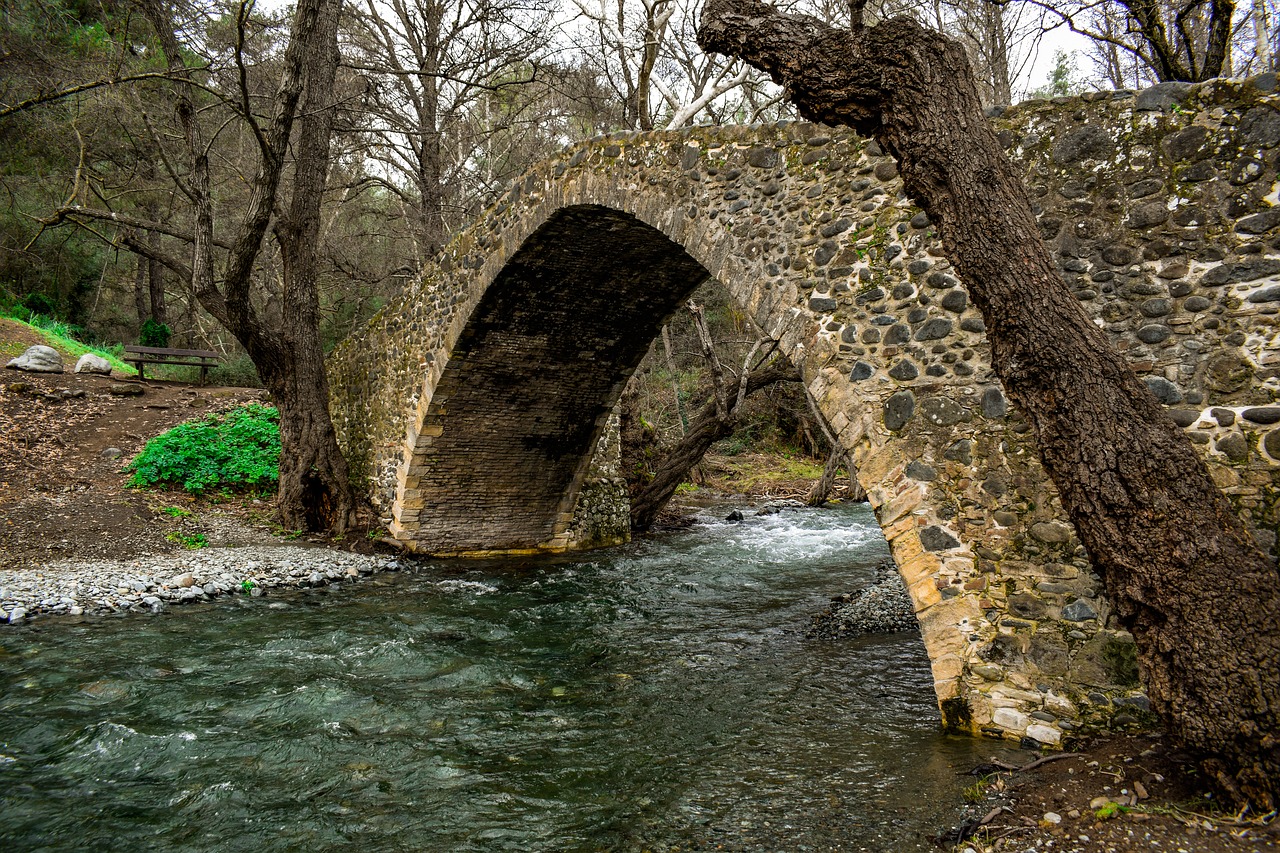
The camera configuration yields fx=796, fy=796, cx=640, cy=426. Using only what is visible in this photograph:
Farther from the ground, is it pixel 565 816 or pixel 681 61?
pixel 681 61

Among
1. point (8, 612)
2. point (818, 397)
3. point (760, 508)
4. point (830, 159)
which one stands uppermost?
point (830, 159)

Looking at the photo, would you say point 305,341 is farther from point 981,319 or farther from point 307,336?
point 981,319

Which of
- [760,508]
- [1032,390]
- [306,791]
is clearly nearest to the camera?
[1032,390]

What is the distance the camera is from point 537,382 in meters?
9.52

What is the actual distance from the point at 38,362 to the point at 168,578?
7015 millimetres

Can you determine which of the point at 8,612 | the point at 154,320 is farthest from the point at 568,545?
the point at 154,320

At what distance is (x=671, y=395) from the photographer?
729 inches

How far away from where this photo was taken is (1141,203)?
12.6 ft

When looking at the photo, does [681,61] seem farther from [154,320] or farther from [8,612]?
[154,320]

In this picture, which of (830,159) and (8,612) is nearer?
(830,159)

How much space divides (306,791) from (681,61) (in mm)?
10905

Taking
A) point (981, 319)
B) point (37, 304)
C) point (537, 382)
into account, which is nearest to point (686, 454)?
point (537, 382)

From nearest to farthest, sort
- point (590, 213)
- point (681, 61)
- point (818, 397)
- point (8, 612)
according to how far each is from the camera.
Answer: point (818, 397) < point (8, 612) < point (590, 213) < point (681, 61)

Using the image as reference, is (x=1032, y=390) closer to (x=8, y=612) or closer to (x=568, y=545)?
(x=8, y=612)
